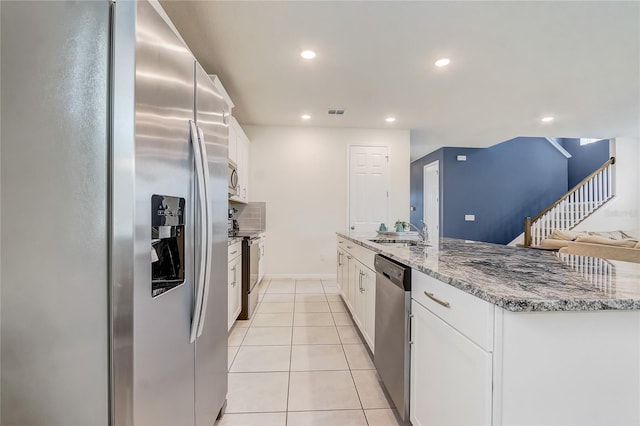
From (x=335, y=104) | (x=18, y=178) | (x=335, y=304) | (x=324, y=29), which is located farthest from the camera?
(x=335, y=104)

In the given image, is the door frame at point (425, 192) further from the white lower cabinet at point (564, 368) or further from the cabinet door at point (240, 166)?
the white lower cabinet at point (564, 368)

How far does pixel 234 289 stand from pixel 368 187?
3.13 metres

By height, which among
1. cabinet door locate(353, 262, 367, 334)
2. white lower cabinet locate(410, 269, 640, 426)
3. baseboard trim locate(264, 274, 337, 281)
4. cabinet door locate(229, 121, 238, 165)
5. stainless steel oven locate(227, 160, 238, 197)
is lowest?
Answer: baseboard trim locate(264, 274, 337, 281)

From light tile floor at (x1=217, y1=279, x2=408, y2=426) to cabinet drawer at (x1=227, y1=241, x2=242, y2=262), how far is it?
2.33 feet

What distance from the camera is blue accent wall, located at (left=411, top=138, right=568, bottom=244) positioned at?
6.72 meters

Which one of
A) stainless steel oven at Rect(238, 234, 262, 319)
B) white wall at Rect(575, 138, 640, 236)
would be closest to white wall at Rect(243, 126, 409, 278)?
stainless steel oven at Rect(238, 234, 262, 319)

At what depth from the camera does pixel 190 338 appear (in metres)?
1.11

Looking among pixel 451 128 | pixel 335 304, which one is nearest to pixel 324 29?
pixel 335 304

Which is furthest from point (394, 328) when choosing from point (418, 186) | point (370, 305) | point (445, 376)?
point (418, 186)

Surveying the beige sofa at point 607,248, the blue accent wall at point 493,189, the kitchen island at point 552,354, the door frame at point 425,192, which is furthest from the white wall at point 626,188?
the kitchen island at point 552,354

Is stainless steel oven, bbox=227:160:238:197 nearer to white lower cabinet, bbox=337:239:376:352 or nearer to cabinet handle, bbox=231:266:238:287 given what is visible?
cabinet handle, bbox=231:266:238:287

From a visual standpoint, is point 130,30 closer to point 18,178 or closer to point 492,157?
point 18,178

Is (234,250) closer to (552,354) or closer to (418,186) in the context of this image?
(552,354)

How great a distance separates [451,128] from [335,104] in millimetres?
2391
